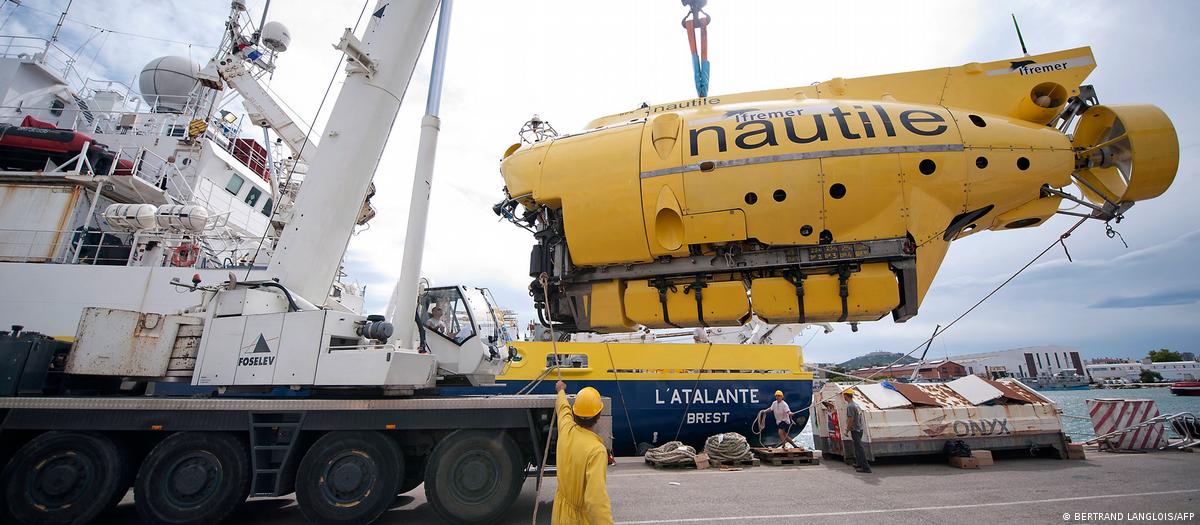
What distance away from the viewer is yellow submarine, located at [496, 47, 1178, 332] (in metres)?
4.12

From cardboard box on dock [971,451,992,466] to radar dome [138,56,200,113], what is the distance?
25.1 metres

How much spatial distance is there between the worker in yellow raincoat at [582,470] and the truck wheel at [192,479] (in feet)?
12.8

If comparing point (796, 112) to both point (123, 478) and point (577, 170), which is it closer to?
point (577, 170)

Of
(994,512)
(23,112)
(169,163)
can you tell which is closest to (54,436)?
(994,512)

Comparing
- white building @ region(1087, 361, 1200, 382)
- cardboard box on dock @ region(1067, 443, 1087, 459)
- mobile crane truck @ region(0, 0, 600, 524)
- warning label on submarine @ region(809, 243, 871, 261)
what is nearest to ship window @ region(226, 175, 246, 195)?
mobile crane truck @ region(0, 0, 600, 524)

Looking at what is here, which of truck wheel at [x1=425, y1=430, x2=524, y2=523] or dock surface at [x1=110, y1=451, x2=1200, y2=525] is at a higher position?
truck wheel at [x1=425, y1=430, x2=524, y2=523]

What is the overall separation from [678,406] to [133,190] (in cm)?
1480

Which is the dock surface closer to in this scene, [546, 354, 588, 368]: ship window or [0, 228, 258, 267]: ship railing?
[546, 354, 588, 368]: ship window

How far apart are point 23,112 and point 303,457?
19899 mm

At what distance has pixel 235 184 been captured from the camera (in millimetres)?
14914

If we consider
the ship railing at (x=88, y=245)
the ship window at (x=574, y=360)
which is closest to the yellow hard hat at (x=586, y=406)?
the ship window at (x=574, y=360)

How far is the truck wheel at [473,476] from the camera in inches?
179

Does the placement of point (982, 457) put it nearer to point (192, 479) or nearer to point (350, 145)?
point (350, 145)

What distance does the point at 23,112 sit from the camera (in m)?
15.0
